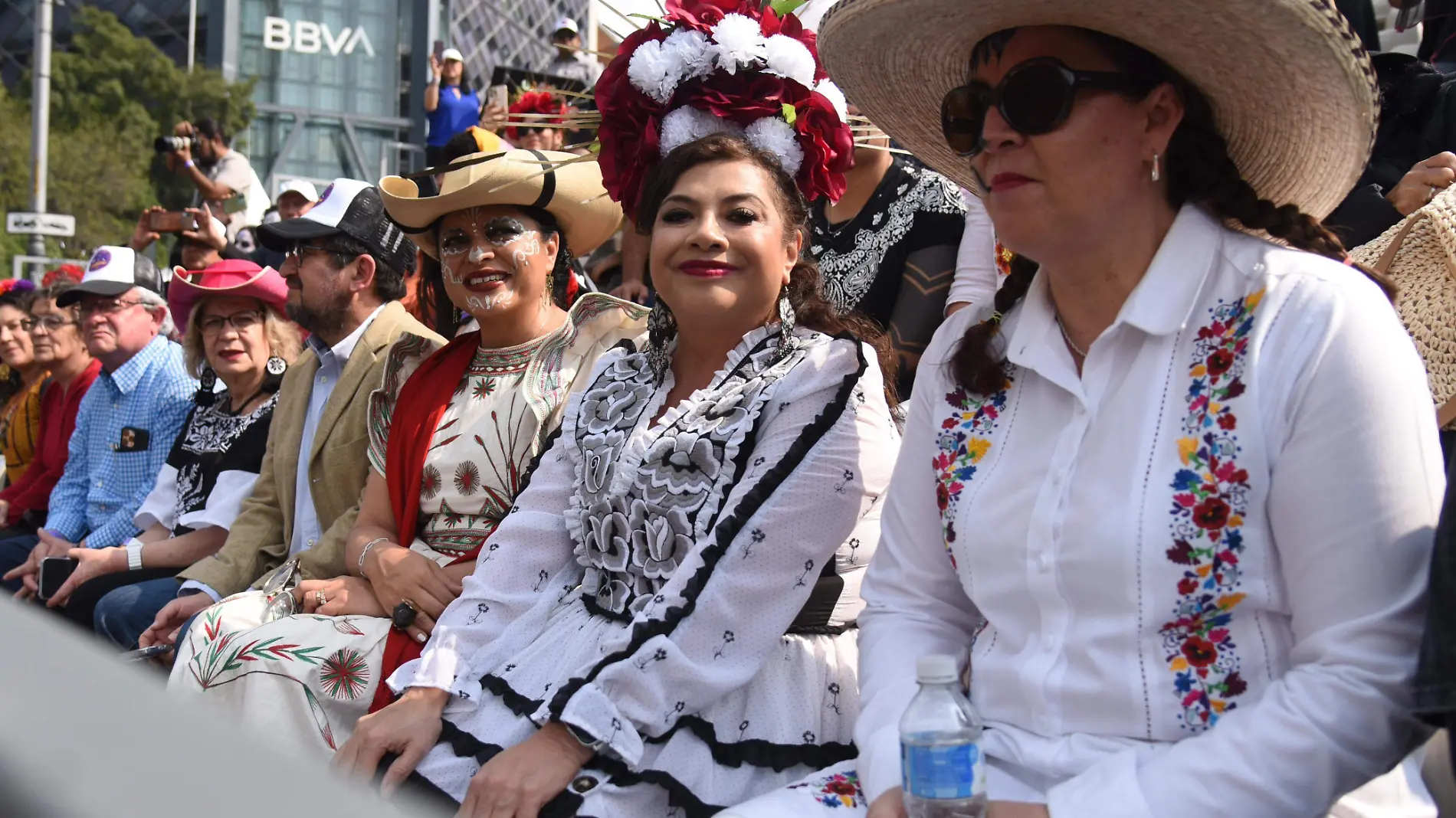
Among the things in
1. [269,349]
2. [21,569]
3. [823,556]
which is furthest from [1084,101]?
[21,569]

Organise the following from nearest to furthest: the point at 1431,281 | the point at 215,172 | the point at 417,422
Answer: the point at 1431,281
the point at 417,422
the point at 215,172

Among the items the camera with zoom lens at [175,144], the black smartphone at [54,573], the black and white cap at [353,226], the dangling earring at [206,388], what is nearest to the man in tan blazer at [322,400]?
the black and white cap at [353,226]

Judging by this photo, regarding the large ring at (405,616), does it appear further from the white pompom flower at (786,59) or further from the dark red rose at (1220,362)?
the dark red rose at (1220,362)

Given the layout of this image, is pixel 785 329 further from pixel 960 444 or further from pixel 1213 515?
pixel 1213 515

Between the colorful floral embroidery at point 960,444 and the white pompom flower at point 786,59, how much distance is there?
1318 millimetres

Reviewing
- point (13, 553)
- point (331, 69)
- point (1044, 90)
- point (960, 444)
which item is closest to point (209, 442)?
point (13, 553)

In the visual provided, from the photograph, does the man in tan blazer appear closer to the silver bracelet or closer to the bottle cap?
the silver bracelet

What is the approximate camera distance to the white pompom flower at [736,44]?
3387 millimetres

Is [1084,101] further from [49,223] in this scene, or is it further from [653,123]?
[49,223]

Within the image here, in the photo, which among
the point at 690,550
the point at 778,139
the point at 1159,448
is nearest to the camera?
the point at 1159,448

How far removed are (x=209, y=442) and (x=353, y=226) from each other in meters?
1.10

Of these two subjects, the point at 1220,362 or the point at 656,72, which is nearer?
the point at 1220,362

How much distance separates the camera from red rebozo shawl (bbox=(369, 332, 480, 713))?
4000 mm

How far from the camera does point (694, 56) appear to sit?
3414 mm
